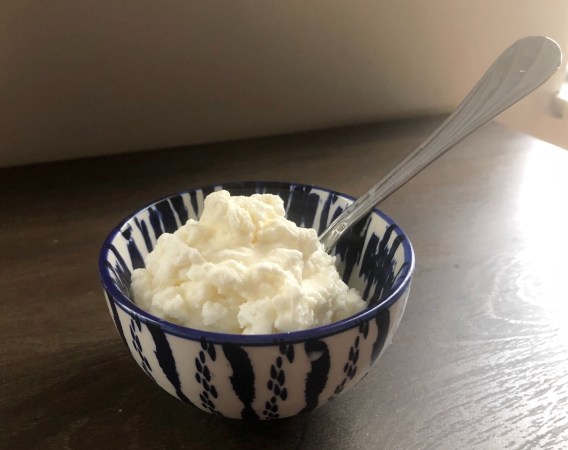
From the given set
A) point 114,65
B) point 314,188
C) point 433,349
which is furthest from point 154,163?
point 433,349

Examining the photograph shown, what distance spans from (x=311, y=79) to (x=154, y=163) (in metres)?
0.30

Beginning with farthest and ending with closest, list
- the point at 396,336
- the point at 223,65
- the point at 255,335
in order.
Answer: the point at 223,65
the point at 396,336
the point at 255,335

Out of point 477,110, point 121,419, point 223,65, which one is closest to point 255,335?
point 121,419

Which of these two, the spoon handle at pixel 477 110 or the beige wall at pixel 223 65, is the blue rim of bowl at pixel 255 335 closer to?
the spoon handle at pixel 477 110

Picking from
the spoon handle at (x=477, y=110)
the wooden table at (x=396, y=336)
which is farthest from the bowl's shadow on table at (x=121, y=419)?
the spoon handle at (x=477, y=110)

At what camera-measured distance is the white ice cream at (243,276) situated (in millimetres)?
354

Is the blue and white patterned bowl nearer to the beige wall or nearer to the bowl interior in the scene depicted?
the bowl interior

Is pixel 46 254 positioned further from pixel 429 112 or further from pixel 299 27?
pixel 429 112

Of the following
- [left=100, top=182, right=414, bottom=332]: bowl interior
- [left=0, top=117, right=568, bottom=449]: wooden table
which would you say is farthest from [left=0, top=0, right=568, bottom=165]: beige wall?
[left=100, top=182, right=414, bottom=332]: bowl interior

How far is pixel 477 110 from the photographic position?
49cm

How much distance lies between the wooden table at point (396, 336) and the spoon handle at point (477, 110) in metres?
0.11

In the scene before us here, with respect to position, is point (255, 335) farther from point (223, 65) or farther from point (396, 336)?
point (223, 65)

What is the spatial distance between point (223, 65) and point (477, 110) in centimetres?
49

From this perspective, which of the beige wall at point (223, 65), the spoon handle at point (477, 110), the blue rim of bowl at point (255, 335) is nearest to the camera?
the blue rim of bowl at point (255, 335)
